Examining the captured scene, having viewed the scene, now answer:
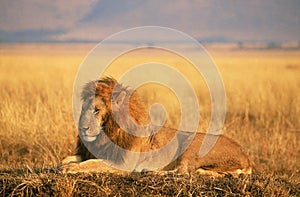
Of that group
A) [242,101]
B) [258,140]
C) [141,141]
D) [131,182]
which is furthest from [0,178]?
[242,101]

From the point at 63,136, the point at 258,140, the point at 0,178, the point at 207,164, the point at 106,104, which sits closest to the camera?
the point at 0,178

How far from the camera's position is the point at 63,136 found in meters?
9.41

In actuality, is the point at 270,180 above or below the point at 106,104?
below

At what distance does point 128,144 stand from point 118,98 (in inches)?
24.0

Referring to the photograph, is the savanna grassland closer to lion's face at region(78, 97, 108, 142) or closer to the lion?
the lion

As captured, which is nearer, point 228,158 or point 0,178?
point 0,178

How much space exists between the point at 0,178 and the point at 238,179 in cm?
262

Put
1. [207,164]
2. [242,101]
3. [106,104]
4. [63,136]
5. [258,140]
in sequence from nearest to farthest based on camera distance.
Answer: [106,104]
[207,164]
[63,136]
[258,140]
[242,101]

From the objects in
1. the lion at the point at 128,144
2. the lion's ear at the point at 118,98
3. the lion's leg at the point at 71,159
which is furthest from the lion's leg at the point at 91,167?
the lion's ear at the point at 118,98

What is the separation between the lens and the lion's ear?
639 cm

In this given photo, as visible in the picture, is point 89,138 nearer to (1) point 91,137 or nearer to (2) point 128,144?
(1) point 91,137

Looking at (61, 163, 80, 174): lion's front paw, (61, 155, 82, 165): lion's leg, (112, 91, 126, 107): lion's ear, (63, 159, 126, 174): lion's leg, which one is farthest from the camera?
(61, 155, 82, 165): lion's leg

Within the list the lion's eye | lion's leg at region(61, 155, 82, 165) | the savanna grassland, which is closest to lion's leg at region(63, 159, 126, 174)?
the savanna grassland

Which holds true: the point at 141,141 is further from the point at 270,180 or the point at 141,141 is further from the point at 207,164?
the point at 270,180
